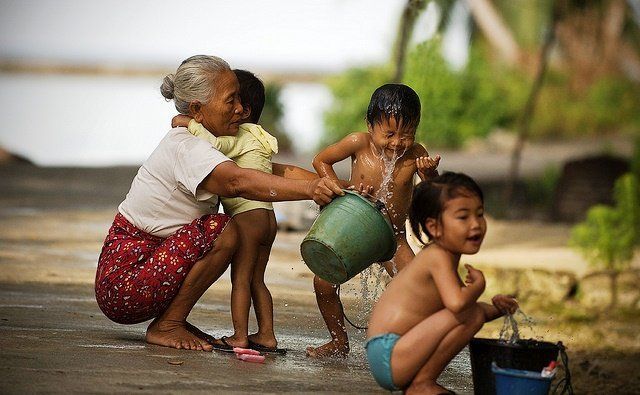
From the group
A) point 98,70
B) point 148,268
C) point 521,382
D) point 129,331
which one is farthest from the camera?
point 98,70

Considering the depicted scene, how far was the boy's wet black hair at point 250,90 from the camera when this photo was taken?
5.76m

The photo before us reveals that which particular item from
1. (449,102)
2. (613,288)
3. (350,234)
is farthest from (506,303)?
(449,102)

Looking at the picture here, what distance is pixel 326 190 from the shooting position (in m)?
4.95

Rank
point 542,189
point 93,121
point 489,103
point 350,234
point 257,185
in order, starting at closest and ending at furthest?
point 350,234 < point 257,185 < point 542,189 < point 489,103 < point 93,121

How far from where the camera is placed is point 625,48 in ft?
90.0

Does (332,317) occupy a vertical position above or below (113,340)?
above

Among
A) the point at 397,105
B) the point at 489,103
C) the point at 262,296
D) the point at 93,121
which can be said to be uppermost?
the point at 489,103

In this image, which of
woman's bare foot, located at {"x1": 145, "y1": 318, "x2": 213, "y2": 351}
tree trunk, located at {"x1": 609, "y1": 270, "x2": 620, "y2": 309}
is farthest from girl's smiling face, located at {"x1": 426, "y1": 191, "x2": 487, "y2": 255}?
tree trunk, located at {"x1": 609, "y1": 270, "x2": 620, "y2": 309}

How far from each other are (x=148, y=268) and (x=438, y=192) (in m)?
1.45

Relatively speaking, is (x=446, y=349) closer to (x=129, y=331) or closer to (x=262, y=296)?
(x=262, y=296)

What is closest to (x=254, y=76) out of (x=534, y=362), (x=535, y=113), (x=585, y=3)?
(x=534, y=362)

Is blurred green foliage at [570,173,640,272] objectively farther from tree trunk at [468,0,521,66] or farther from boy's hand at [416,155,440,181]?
tree trunk at [468,0,521,66]

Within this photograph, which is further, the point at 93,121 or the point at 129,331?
the point at 93,121

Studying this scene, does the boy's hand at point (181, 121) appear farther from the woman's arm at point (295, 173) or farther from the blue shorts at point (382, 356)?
the blue shorts at point (382, 356)
